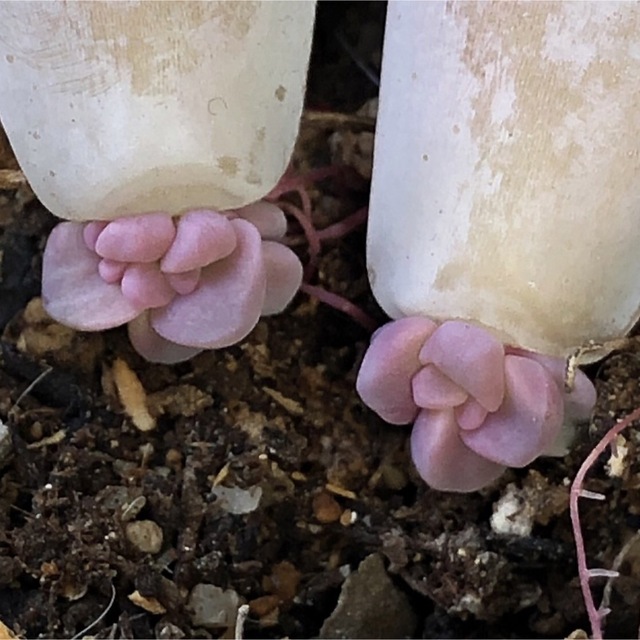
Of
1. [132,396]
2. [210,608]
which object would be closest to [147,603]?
[210,608]

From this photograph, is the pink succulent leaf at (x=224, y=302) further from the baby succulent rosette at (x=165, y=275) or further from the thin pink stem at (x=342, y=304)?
the thin pink stem at (x=342, y=304)

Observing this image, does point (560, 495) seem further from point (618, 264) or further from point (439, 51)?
point (439, 51)

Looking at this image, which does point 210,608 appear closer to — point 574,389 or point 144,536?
point 144,536

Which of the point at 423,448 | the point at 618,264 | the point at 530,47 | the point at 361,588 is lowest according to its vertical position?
the point at 361,588

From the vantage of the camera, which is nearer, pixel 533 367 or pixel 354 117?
pixel 533 367

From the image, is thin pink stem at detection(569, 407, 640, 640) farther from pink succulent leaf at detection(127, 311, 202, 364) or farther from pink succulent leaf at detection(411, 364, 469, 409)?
pink succulent leaf at detection(127, 311, 202, 364)

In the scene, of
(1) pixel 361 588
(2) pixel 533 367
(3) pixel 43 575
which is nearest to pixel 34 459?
(3) pixel 43 575

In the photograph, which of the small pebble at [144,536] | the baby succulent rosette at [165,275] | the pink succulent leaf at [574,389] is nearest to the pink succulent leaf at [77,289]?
the baby succulent rosette at [165,275]
